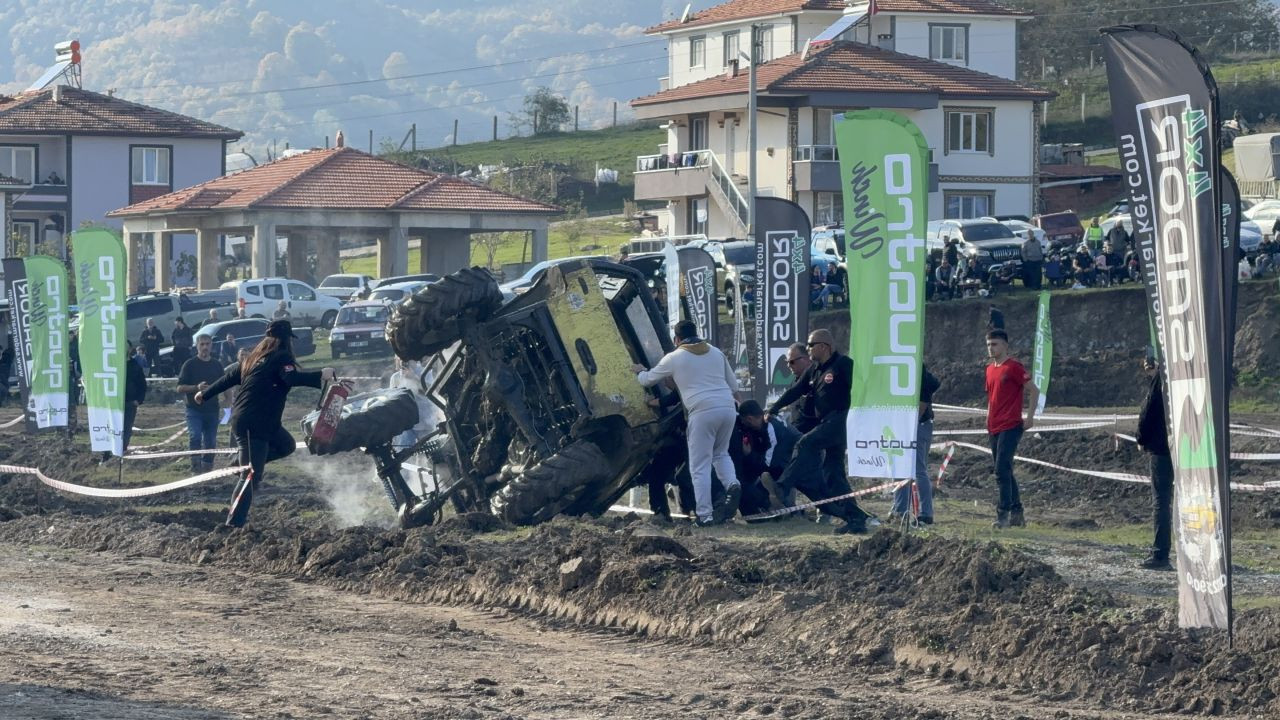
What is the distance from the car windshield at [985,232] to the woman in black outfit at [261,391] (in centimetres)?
2980

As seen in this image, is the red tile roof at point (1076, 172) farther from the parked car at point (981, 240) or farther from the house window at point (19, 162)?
the house window at point (19, 162)

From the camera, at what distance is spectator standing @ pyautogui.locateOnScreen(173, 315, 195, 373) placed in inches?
1561

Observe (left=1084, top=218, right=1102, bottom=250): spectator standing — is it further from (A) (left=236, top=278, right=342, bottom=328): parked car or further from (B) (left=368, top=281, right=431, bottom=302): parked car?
(A) (left=236, top=278, right=342, bottom=328): parked car

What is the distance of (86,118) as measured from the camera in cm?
7000

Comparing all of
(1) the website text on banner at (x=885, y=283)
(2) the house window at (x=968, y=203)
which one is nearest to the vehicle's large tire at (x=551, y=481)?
(1) the website text on banner at (x=885, y=283)

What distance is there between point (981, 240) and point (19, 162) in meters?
42.5

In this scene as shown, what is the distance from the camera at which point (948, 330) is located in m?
38.0

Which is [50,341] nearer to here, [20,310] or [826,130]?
[20,310]

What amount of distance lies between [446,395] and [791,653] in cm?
571

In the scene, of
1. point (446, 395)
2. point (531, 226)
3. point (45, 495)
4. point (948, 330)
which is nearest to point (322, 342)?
point (531, 226)

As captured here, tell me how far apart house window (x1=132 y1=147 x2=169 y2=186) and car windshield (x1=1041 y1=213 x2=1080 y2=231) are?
37.9 meters

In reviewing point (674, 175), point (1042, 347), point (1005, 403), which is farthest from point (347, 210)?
point (1005, 403)

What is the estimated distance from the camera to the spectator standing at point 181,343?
39656 mm

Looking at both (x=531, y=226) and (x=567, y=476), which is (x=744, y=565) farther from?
(x=531, y=226)
